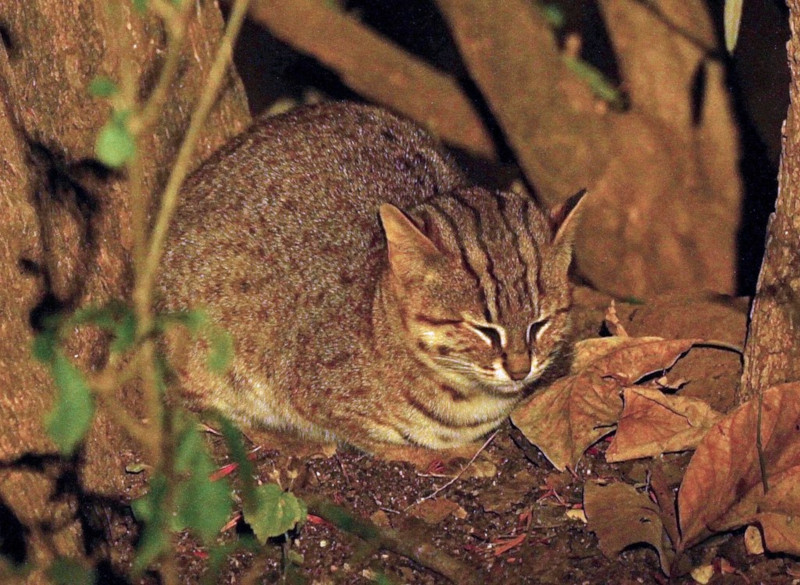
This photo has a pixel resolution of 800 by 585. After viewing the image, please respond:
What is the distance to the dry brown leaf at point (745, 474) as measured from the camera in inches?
162

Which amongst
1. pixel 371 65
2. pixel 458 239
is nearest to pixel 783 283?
pixel 458 239

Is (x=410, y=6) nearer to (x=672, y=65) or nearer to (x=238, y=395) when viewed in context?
(x=672, y=65)

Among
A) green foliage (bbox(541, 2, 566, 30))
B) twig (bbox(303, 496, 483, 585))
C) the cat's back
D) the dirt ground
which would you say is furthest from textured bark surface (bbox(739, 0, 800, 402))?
green foliage (bbox(541, 2, 566, 30))

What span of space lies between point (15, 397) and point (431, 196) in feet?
6.61

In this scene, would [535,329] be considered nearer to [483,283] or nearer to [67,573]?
[483,283]

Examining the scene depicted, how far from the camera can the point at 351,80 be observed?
23.7 ft

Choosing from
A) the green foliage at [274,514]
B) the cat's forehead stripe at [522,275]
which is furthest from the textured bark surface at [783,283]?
the green foliage at [274,514]

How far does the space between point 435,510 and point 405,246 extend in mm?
1025

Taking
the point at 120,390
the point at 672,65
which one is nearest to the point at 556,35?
the point at 672,65

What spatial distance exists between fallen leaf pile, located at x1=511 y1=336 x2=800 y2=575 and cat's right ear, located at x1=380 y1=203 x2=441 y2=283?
822 mm

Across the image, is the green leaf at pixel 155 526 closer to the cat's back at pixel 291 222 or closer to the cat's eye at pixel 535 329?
the cat's eye at pixel 535 329

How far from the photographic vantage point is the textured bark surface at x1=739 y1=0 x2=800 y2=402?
4211 millimetres

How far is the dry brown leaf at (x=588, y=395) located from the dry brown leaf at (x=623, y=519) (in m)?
0.30

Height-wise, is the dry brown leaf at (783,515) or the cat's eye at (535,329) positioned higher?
the cat's eye at (535,329)
